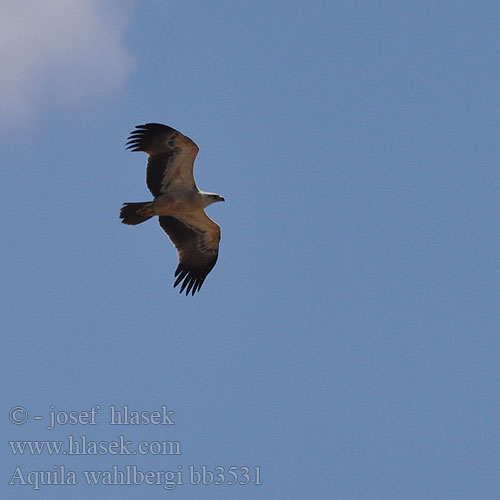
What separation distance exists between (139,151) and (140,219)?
1.47 meters

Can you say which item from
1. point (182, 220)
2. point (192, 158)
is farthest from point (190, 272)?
point (192, 158)

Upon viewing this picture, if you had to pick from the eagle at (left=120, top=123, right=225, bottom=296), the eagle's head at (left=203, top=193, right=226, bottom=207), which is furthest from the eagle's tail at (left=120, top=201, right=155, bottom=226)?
the eagle's head at (left=203, top=193, right=226, bottom=207)

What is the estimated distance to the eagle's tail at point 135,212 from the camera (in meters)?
21.5

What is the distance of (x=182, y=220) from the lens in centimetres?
2289

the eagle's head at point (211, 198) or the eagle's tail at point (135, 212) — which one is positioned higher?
the eagle's head at point (211, 198)

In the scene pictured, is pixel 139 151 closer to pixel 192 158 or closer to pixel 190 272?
pixel 192 158

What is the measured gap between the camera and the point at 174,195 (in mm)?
21953

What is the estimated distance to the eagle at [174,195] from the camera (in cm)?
2161

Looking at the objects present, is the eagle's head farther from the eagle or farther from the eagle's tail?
the eagle's tail

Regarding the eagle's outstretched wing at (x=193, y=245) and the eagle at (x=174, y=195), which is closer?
the eagle at (x=174, y=195)

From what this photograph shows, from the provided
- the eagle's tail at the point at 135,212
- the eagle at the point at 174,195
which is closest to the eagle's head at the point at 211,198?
the eagle at the point at 174,195

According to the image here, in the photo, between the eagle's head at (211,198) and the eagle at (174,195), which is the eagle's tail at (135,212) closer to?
the eagle at (174,195)

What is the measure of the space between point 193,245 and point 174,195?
1.62 metres

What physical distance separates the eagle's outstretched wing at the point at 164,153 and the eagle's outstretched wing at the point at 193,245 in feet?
3.74
